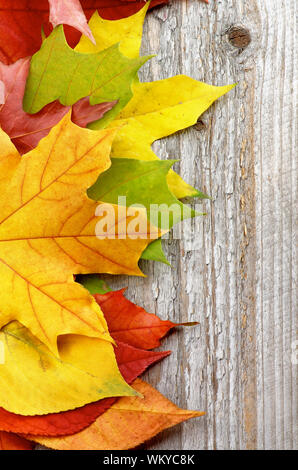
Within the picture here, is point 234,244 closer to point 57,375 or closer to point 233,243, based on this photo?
point 233,243

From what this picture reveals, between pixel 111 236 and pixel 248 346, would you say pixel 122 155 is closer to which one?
pixel 111 236

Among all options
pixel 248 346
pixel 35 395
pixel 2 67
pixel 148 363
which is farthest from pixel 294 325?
pixel 2 67

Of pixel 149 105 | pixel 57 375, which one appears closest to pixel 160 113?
pixel 149 105

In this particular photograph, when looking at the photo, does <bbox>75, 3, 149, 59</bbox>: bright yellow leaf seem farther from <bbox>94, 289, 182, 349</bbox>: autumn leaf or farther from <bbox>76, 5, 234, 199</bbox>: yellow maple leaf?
<bbox>94, 289, 182, 349</bbox>: autumn leaf

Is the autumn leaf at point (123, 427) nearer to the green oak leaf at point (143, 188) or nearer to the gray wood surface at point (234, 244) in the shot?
the gray wood surface at point (234, 244)

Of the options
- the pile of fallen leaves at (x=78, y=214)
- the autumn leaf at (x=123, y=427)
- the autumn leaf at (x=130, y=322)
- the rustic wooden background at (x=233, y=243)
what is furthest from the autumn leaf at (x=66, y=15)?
the autumn leaf at (x=123, y=427)

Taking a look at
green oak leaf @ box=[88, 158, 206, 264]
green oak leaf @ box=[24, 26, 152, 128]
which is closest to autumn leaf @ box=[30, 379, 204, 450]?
green oak leaf @ box=[88, 158, 206, 264]

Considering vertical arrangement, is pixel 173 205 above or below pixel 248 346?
above
